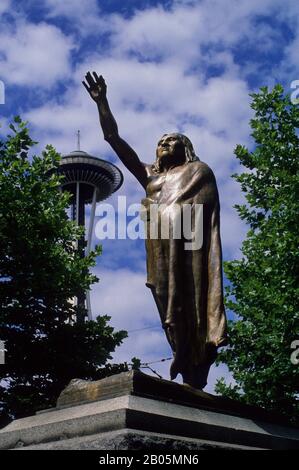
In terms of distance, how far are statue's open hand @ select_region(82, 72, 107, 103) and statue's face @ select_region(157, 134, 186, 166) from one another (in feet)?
2.86

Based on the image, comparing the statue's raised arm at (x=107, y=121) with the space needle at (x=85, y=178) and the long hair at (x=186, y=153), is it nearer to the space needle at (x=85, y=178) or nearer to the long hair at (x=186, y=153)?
the long hair at (x=186, y=153)

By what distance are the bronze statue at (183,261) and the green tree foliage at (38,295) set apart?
8823 mm

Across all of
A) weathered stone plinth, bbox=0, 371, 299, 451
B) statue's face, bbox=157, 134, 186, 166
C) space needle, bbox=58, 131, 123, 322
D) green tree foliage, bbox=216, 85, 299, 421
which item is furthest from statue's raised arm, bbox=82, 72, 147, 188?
space needle, bbox=58, 131, 123, 322

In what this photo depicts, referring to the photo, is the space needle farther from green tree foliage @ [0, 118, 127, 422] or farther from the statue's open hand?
the statue's open hand

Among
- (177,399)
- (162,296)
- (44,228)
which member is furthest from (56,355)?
(177,399)

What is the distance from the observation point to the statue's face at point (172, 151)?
7551mm

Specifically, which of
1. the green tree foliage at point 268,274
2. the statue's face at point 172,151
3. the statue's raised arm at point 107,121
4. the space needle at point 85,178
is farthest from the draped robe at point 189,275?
the space needle at point 85,178

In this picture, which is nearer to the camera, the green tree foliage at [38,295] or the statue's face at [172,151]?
the statue's face at [172,151]

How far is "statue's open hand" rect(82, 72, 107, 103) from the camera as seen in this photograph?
24.8 feet

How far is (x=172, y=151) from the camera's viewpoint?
755 centimetres

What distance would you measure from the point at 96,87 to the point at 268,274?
9028 mm

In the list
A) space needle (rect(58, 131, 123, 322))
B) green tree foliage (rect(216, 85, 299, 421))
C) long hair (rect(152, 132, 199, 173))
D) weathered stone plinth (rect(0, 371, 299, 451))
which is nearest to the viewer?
weathered stone plinth (rect(0, 371, 299, 451))

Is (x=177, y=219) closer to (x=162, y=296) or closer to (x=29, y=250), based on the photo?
(x=162, y=296)

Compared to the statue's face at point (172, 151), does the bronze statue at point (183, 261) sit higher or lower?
lower
